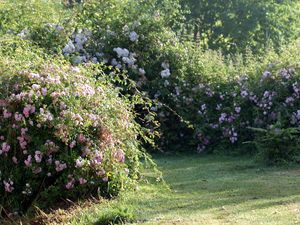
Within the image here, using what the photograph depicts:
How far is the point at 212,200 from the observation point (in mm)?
7223

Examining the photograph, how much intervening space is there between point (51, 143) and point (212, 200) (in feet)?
6.12

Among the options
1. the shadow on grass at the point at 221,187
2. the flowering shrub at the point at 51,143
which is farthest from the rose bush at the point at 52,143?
the shadow on grass at the point at 221,187

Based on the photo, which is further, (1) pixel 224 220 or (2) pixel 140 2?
(2) pixel 140 2

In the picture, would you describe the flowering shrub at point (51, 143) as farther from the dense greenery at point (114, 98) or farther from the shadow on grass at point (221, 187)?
the shadow on grass at point (221, 187)

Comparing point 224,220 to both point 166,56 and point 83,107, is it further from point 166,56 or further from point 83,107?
point 166,56

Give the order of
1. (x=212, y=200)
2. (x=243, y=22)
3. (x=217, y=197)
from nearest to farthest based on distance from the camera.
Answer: (x=212, y=200), (x=217, y=197), (x=243, y=22)

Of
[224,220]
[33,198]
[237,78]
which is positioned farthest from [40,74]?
[237,78]

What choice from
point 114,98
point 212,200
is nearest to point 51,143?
point 114,98

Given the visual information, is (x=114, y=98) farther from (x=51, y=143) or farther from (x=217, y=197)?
(x=217, y=197)

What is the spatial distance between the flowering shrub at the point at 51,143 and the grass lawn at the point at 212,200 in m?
0.39

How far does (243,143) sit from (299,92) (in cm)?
129

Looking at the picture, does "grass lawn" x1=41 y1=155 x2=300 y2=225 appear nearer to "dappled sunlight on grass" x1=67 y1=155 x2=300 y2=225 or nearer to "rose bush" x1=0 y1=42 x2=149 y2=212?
"dappled sunlight on grass" x1=67 y1=155 x2=300 y2=225

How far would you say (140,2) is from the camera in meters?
14.1

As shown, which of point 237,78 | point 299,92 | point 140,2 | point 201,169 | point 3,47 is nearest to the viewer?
point 3,47
